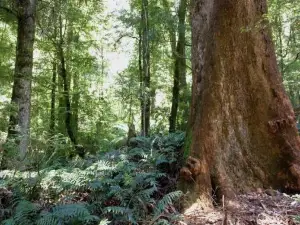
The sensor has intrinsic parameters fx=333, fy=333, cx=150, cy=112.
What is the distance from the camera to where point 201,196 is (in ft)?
14.0

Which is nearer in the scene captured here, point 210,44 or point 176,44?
point 210,44

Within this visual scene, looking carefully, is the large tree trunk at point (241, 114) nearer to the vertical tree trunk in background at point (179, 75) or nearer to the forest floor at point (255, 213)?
the forest floor at point (255, 213)

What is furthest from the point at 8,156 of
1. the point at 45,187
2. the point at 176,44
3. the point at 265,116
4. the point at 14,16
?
the point at 176,44

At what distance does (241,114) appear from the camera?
4.91 meters

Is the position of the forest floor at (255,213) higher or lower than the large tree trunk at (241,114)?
lower

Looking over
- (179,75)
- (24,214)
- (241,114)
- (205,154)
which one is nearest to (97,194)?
(24,214)

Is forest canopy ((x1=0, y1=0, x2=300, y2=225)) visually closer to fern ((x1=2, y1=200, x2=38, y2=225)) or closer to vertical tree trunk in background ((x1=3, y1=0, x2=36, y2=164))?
fern ((x1=2, y1=200, x2=38, y2=225))

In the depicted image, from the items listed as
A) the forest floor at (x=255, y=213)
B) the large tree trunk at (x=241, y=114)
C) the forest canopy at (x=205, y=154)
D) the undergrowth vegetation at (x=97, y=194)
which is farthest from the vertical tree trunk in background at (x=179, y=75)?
the forest floor at (x=255, y=213)

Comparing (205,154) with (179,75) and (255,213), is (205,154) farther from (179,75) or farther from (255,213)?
(179,75)

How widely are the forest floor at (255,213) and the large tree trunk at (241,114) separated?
27cm

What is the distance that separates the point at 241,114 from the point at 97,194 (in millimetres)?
2366

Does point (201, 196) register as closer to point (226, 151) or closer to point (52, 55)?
point (226, 151)

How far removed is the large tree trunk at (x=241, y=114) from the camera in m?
4.64

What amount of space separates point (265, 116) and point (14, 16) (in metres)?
7.25
